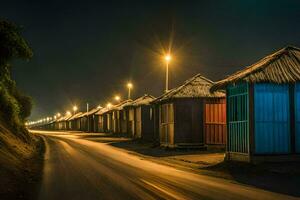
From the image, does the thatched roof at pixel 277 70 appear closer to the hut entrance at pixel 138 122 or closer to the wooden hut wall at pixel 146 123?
the wooden hut wall at pixel 146 123

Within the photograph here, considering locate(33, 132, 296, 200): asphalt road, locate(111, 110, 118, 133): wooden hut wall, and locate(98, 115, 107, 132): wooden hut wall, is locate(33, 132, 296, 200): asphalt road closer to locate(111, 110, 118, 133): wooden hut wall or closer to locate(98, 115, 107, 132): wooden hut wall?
locate(111, 110, 118, 133): wooden hut wall

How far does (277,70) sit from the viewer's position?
67.8ft

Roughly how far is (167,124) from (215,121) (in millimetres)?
4139

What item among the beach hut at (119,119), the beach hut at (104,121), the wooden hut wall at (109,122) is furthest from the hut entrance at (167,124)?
the wooden hut wall at (109,122)

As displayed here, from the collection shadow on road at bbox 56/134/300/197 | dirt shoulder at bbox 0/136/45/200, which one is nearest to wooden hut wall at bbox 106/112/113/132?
shadow on road at bbox 56/134/300/197

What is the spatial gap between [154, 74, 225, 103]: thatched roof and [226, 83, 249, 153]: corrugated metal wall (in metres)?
9.04

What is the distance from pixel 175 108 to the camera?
33188 mm

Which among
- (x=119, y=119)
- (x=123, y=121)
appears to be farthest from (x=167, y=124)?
(x=119, y=119)

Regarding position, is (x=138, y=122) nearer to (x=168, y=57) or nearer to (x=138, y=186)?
(x=168, y=57)

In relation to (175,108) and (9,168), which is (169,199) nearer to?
(9,168)

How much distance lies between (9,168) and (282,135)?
11969 mm

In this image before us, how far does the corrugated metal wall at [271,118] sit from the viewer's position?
20641mm

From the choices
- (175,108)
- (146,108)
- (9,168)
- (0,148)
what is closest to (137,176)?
(9,168)

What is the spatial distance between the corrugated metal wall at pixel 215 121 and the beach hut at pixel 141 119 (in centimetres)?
1837
